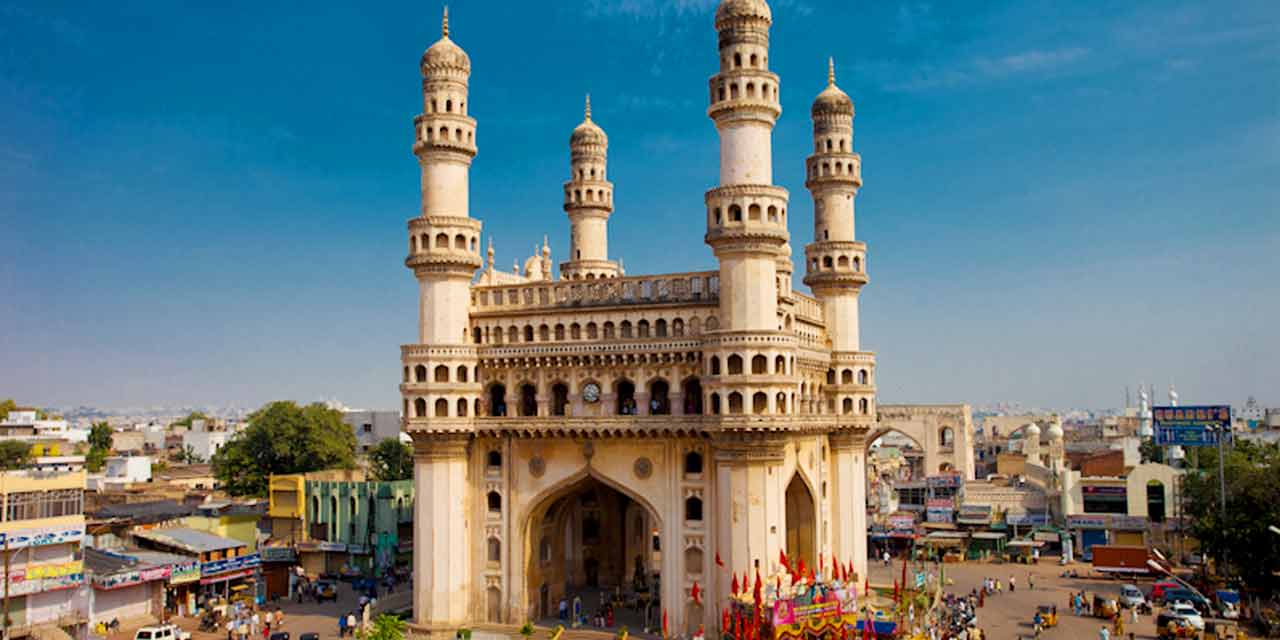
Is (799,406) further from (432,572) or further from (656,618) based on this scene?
(432,572)

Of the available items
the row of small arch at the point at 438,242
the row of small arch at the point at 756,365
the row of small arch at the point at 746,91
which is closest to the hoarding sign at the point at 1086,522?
the row of small arch at the point at 756,365

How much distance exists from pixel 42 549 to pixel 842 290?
36.6 m

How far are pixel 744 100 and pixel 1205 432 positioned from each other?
35.4m

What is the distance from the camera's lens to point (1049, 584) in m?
56.3

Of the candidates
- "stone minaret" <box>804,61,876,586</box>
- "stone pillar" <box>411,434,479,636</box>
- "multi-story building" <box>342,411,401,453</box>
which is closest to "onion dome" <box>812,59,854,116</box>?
"stone minaret" <box>804,61,876,586</box>

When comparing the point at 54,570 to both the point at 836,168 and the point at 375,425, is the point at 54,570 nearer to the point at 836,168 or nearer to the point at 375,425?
the point at 836,168

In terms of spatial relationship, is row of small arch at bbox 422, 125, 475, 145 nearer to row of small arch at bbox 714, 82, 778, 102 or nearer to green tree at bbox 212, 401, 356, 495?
row of small arch at bbox 714, 82, 778, 102

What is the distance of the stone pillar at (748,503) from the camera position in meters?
40.5

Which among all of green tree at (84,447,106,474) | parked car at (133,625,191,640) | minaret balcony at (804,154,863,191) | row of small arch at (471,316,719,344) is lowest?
parked car at (133,625,191,640)

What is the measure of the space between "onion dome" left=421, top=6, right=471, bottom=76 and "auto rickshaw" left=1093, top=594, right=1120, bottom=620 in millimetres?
36372

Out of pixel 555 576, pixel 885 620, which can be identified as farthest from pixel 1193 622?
pixel 555 576

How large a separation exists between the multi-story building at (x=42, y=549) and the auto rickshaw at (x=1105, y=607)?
4335 centimetres

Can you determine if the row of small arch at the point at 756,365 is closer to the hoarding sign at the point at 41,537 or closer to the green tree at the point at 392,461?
the hoarding sign at the point at 41,537

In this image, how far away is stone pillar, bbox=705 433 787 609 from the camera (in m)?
40.5
